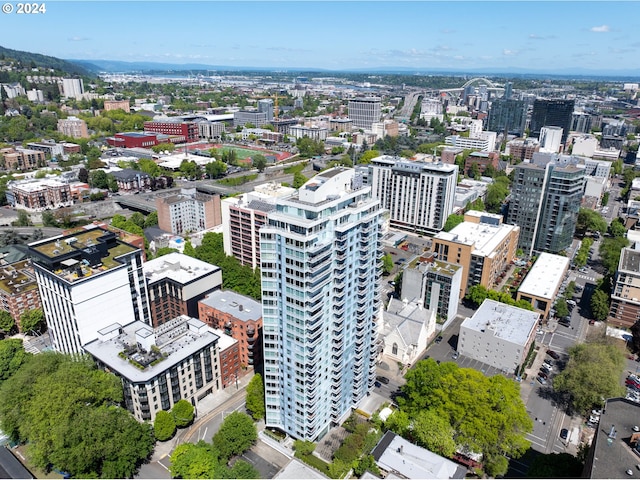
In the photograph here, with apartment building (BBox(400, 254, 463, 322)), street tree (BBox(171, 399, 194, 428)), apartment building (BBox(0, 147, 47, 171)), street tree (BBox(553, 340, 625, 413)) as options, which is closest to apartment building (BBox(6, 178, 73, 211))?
apartment building (BBox(0, 147, 47, 171))

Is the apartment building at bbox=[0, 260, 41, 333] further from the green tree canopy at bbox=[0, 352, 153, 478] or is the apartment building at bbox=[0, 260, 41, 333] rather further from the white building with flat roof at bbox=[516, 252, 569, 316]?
the white building with flat roof at bbox=[516, 252, 569, 316]

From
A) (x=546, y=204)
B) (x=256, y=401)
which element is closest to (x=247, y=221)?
(x=256, y=401)

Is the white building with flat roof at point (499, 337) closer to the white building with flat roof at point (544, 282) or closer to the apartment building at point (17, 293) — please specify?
the white building with flat roof at point (544, 282)

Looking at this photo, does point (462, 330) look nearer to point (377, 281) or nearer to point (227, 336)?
point (377, 281)

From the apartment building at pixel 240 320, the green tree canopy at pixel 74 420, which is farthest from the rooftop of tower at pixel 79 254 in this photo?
the apartment building at pixel 240 320

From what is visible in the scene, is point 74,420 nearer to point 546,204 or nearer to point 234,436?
point 234,436
